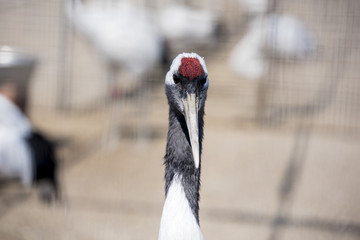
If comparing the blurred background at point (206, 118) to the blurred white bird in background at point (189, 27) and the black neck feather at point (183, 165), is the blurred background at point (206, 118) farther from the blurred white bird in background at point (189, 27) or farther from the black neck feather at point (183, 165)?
the black neck feather at point (183, 165)

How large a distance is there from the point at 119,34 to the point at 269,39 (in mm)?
1704

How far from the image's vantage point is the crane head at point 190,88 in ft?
5.19

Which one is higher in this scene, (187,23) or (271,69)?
(187,23)

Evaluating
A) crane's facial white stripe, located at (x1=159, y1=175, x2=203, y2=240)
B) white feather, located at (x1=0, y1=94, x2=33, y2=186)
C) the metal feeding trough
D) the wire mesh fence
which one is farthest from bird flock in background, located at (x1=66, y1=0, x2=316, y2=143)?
crane's facial white stripe, located at (x1=159, y1=175, x2=203, y2=240)

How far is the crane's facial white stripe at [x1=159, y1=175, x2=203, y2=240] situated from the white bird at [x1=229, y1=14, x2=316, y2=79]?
363 centimetres

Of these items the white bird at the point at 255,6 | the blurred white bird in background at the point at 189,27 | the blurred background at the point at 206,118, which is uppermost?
the white bird at the point at 255,6

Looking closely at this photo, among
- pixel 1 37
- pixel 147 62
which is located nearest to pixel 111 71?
pixel 147 62

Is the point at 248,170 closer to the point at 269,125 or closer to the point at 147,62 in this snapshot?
the point at 269,125

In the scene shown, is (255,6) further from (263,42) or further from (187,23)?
(187,23)

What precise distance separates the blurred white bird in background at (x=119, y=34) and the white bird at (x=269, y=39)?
133 cm

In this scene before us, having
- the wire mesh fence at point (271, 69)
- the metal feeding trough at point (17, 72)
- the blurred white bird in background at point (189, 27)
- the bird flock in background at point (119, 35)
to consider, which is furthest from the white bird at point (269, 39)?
the metal feeding trough at point (17, 72)

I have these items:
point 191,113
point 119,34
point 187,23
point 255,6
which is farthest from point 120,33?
point 191,113

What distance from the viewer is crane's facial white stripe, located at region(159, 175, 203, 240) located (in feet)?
5.36

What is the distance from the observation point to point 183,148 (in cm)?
170
